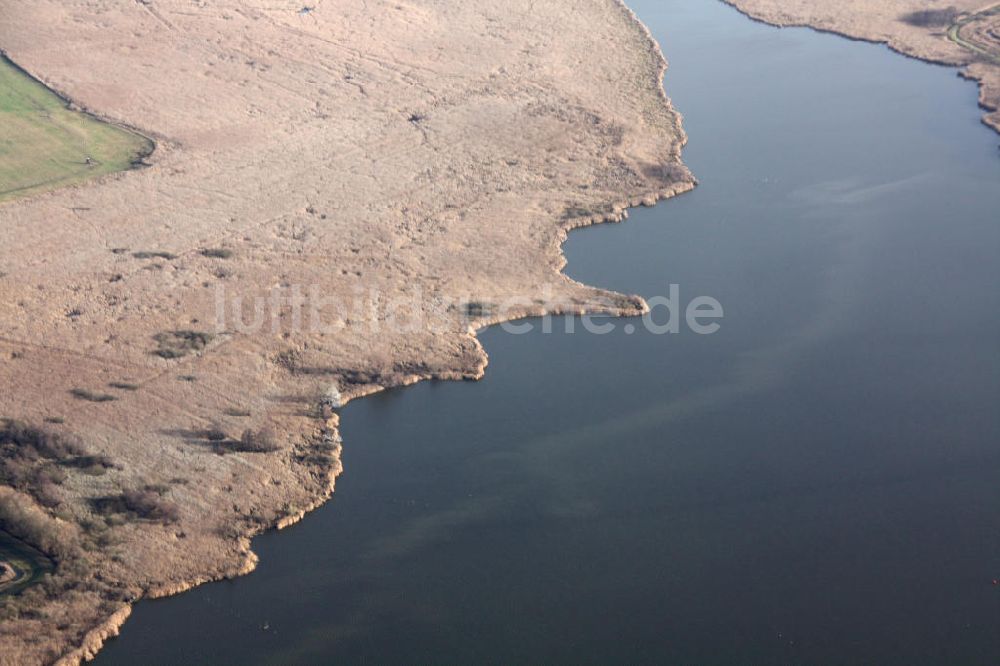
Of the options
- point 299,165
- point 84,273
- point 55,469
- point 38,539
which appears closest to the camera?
point 38,539

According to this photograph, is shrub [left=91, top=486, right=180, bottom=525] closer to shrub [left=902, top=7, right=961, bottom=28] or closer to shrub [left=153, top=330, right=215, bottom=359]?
shrub [left=153, top=330, right=215, bottom=359]

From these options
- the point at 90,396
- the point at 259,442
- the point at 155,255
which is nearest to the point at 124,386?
the point at 90,396

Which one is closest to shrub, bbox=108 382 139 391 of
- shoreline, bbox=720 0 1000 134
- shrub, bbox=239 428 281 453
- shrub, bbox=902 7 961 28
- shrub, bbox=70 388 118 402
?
shrub, bbox=70 388 118 402

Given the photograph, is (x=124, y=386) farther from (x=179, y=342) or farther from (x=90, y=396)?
(x=179, y=342)

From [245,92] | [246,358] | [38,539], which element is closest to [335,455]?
[246,358]

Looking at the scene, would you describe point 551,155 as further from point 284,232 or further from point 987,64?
point 987,64
